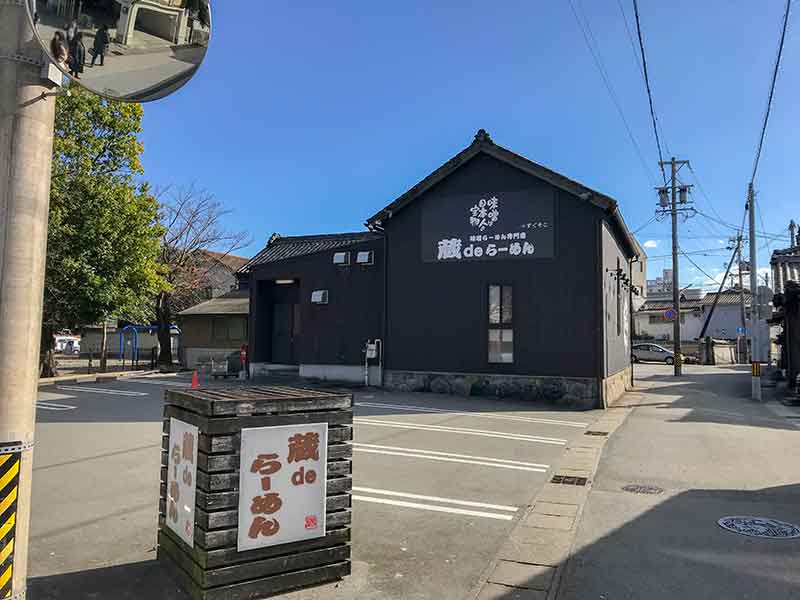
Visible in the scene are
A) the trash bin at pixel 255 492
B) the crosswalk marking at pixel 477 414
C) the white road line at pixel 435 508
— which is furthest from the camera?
the crosswalk marking at pixel 477 414

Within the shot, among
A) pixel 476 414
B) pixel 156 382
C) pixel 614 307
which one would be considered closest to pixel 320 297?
pixel 156 382

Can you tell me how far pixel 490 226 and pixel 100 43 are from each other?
14.4 meters

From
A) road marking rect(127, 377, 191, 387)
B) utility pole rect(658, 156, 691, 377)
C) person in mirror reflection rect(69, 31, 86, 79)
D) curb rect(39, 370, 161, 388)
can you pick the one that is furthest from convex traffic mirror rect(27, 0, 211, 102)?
utility pole rect(658, 156, 691, 377)

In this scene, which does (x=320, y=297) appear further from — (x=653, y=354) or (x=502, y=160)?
(x=653, y=354)

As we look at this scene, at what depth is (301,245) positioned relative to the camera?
22.4m

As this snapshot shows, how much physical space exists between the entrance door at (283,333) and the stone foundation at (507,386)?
5166mm

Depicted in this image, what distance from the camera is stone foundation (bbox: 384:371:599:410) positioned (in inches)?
599

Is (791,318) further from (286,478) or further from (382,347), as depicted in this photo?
(286,478)

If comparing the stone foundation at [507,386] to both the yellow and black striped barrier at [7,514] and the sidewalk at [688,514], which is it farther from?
the yellow and black striped barrier at [7,514]

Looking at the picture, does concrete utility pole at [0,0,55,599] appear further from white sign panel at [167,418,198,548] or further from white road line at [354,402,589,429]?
white road line at [354,402,589,429]

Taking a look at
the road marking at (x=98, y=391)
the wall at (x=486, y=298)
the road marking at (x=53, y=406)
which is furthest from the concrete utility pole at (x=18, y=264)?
the road marking at (x=98, y=391)

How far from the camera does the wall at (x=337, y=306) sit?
61.9ft

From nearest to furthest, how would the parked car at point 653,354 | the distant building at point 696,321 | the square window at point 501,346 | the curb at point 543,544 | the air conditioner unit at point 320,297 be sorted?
the curb at point 543,544 → the square window at point 501,346 → the air conditioner unit at point 320,297 → the parked car at point 653,354 → the distant building at point 696,321

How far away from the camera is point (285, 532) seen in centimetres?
382
